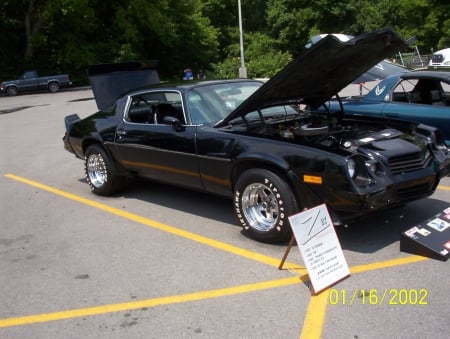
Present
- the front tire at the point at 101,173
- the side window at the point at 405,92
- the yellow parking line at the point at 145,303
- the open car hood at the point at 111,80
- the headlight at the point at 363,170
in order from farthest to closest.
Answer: the open car hood at the point at 111,80, the side window at the point at 405,92, the front tire at the point at 101,173, the headlight at the point at 363,170, the yellow parking line at the point at 145,303

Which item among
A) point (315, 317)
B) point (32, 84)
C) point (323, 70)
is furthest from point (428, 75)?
point (32, 84)

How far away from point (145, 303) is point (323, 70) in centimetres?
267

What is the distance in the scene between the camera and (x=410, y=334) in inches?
124

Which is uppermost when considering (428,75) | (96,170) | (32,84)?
(428,75)

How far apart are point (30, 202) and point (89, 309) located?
351cm

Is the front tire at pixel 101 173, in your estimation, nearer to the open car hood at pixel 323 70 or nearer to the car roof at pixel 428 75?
the open car hood at pixel 323 70

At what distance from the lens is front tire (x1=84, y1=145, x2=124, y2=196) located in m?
6.58

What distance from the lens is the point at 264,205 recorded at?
15.6 ft

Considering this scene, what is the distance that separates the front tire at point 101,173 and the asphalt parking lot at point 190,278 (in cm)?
23

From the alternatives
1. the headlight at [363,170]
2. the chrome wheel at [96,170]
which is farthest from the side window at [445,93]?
the chrome wheel at [96,170]

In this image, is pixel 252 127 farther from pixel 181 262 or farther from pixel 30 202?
pixel 30 202

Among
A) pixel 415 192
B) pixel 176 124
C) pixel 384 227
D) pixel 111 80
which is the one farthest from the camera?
pixel 111 80

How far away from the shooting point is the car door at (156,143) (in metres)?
5.37

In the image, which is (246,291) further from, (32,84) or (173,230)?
(32,84)
